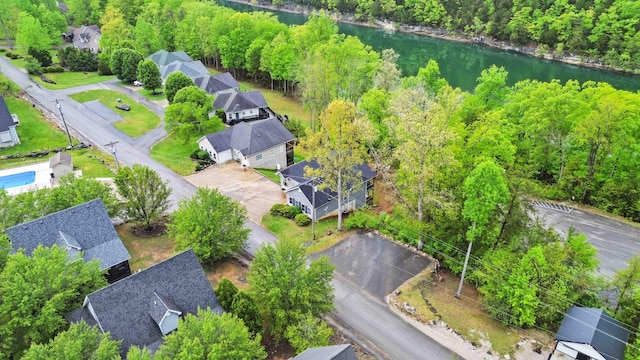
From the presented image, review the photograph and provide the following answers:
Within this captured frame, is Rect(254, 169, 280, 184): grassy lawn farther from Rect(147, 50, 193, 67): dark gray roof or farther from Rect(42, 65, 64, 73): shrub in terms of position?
Rect(42, 65, 64, 73): shrub

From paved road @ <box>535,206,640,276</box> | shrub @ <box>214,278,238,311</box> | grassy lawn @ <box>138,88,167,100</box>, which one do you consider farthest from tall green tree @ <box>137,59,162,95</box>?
paved road @ <box>535,206,640,276</box>

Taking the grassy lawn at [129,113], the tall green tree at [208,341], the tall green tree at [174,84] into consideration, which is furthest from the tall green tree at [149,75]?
the tall green tree at [208,341]

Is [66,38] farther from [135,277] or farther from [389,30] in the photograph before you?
[135,277]

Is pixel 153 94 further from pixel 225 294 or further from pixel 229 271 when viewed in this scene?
pixel 225 294

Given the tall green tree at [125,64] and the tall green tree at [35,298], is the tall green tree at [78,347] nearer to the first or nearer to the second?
the tall green tree at [35,298]

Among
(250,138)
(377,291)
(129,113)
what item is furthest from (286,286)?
(129,113)

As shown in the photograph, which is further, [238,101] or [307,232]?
[238,101]
